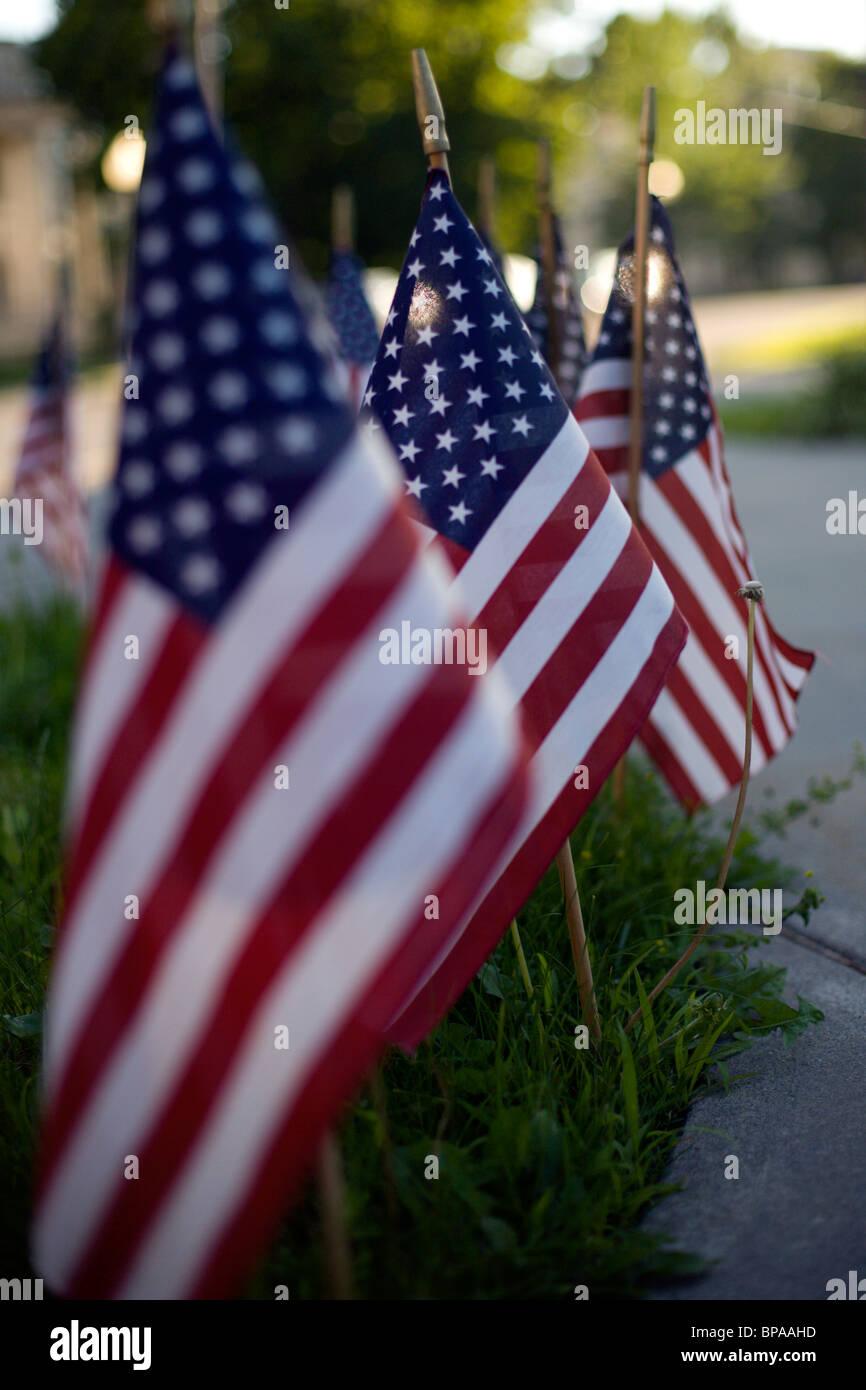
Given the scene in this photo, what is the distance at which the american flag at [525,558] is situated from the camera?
2697 mm

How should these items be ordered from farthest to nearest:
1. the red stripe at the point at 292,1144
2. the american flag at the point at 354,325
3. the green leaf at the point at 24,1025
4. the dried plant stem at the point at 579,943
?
the american flag at the point at 354,325 < the green leaf at the point at 24,1025 < the dried plant stem at the point at 579,943 < the red stripe at the point at 292,1144

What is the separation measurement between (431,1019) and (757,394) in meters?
17.1

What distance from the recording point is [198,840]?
1.90m

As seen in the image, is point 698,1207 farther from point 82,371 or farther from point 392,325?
point 82,371

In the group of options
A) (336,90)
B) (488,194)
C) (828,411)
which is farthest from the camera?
(336,90)

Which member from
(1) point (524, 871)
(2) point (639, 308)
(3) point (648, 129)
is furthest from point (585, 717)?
(3) point (648, 129)

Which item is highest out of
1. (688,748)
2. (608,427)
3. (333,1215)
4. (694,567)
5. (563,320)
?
(563,320)

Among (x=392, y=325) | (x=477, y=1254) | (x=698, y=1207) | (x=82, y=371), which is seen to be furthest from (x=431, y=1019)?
(x=82, y=371)

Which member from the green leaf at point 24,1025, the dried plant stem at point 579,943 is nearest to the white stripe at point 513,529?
the dried plant stem at point 579,943

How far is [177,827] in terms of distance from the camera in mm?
1907

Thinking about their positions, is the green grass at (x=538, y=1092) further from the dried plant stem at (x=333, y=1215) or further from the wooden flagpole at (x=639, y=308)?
the wooden flagpole at (x=639, y=308)

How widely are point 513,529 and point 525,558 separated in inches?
2.7

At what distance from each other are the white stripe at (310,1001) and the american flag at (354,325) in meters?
3.74

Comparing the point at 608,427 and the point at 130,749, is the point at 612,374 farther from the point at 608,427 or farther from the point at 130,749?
the point at 130,749
